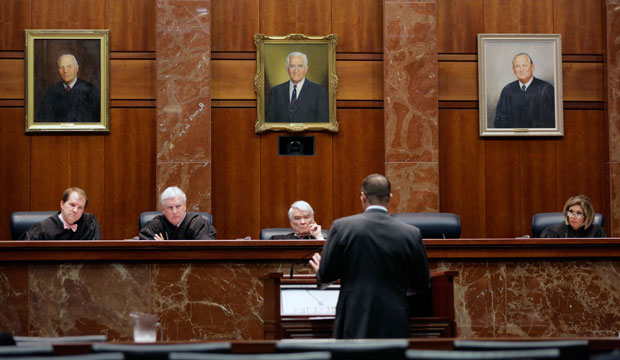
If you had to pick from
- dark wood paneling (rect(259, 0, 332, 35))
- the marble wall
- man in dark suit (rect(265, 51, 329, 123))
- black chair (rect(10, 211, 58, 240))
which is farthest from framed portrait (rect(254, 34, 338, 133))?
the marble wall

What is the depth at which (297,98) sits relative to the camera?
8562mm

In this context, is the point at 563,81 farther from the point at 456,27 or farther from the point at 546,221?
the point at 546,221

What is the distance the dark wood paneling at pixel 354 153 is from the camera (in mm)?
8625

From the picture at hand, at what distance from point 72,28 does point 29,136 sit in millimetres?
1263

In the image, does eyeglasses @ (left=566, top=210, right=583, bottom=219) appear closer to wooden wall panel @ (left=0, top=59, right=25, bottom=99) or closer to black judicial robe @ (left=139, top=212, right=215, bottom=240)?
black judicial robe @ (left=139, top=212, right=215, bottom=240)

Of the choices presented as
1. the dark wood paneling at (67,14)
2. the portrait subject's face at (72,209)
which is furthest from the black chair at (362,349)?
the dark wood paneling at (67,14)

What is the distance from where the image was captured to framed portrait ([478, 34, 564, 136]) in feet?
28.3

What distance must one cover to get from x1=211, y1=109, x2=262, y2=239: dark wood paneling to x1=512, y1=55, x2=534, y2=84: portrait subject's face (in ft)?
9.59

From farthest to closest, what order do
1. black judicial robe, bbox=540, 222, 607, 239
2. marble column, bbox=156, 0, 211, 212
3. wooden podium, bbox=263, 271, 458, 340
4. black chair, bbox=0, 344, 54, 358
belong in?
marble column, bbox=156, 0, 211, 212 → black judicial robe, bbox=540, 222, 607, 239 → wooden podium, bbox=263, 271, 458, 340 → black chair, bbox=0, 344, 54, 358

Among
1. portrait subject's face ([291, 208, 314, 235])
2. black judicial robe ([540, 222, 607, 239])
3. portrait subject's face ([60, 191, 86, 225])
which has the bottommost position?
black judicial robe ([540, 222, 607, 239])

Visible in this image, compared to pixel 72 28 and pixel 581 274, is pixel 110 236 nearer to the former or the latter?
pixel 72 28

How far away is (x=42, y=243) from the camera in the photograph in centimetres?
514

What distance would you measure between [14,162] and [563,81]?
240 inches

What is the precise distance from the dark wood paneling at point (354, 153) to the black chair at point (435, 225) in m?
2.12
